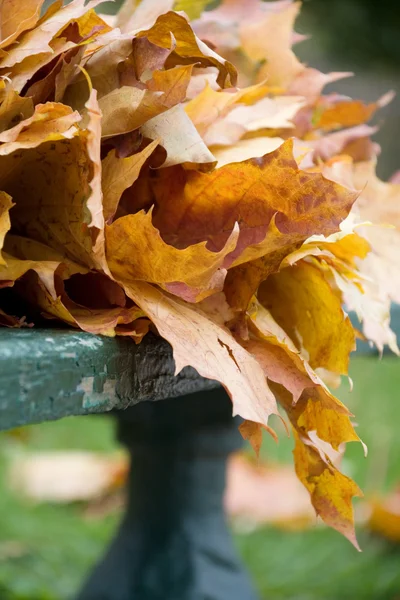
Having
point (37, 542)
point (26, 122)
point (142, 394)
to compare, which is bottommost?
point (37, 542)

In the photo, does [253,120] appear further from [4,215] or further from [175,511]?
[175,511]

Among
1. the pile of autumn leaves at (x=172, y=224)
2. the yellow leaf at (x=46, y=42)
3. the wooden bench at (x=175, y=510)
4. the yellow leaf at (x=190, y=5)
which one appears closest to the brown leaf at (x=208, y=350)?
the pile of autumn leaves at (x=172, y=224)

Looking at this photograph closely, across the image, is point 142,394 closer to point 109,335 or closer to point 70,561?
point 109,335

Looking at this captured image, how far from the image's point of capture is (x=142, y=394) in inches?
11.8

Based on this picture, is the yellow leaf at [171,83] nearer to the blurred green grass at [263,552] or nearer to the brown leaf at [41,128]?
the brown leaf at [41,128]

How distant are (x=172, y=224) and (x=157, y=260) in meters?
0.05

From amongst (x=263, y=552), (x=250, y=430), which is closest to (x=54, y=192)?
(x=250, y=430)

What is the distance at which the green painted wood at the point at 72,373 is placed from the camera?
0.74 ft

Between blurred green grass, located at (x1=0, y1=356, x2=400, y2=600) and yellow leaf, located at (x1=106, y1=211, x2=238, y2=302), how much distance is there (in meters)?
0.49

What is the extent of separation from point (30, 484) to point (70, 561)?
14.1 inches

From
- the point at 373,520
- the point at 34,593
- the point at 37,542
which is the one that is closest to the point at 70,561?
the point at 37,542

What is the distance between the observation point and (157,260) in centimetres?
28

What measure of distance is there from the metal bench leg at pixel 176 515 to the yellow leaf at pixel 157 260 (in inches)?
19.7

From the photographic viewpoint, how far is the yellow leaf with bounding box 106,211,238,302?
28 centimetres
